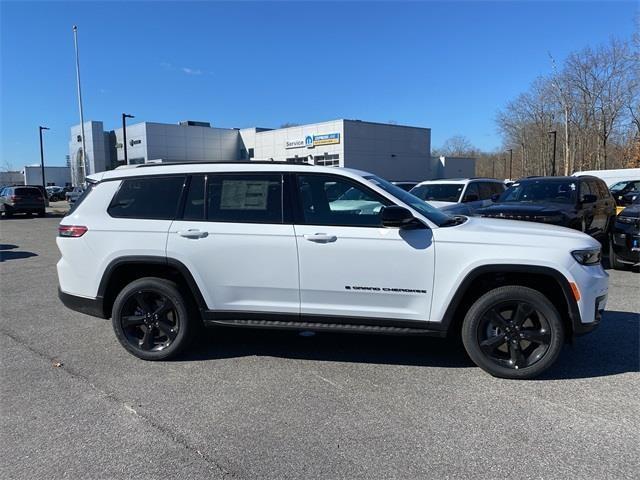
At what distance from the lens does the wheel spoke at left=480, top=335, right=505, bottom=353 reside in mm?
4070

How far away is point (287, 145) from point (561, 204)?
1820 inches

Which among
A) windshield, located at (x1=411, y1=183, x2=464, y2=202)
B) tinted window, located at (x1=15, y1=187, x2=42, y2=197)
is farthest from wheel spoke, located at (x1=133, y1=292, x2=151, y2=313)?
tinted window, located at (x1=15, y1=187, x2=42, y2=197)

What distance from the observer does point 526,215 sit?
28.6ft

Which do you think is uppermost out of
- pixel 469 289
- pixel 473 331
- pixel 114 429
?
pixel 469 289

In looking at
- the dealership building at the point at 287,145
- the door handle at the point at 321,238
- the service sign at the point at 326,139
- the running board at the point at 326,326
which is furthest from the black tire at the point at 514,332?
the service sign at the point at 326,139

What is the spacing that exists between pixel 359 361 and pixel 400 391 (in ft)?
2.33

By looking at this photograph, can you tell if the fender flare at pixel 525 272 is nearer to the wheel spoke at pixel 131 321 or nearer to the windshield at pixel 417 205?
the windshield at pixel 417 205

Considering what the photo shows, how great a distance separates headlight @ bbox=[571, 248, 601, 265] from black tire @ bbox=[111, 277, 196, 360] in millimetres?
3469

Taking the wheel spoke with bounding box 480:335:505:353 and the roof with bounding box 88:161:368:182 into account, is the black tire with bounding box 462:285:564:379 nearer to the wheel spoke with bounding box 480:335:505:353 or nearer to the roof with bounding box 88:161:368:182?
the wheel spoke with bounding box 480:335:505:353

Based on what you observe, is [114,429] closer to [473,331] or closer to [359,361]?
[359,361]

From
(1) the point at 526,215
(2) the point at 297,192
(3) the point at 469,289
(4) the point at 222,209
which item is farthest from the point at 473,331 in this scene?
(1) the point at 526,215

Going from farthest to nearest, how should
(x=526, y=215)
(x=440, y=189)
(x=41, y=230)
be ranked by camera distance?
(x=41, y=230) < (x=440, y=189) < (x=526, y=215)

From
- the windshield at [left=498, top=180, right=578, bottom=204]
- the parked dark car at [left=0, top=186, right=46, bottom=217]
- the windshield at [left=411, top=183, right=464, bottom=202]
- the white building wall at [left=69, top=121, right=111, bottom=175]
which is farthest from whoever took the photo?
the white building wall at [left=69, top=121, right=111, bottom=175]

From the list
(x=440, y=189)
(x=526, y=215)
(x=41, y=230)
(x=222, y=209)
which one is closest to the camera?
(x=222, y=209)
